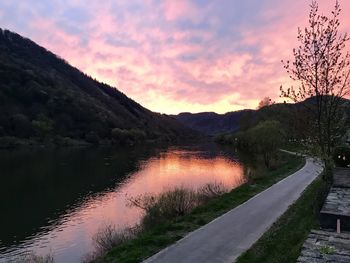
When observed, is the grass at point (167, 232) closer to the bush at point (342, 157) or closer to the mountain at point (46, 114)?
the bush at point (342, 157)

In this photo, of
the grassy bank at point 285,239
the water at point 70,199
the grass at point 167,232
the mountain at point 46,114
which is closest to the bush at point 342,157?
the grass at point 167,232

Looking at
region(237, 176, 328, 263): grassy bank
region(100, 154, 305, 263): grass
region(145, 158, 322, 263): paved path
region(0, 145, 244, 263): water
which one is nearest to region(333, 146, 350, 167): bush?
region(145, 158, 322, 263): paved path

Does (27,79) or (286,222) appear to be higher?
(27,79)

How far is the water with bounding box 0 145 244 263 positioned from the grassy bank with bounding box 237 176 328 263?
29.1 feet

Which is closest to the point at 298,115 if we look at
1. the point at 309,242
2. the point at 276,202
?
the point at 276,202

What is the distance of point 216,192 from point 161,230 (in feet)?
40.8

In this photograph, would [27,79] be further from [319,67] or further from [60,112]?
[319,67]

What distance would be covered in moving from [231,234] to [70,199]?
834 inches

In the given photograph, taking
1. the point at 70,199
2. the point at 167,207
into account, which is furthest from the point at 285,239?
the point at 70,199

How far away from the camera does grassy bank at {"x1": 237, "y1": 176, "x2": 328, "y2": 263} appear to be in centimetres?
1149

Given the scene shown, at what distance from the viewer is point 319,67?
615 inches

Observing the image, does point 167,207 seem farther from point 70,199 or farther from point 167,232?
point 70,199

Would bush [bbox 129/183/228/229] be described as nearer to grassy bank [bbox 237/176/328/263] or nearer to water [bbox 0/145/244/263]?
water [bbox 0/145/244/263]

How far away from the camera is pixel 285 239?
42.9ft
